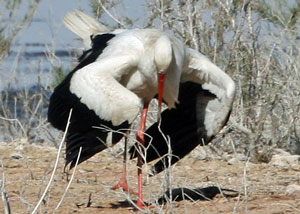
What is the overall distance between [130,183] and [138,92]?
33.3 inches

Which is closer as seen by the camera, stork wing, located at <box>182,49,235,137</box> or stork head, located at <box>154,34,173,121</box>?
stork head, located at <box>154,34,173,121</box>

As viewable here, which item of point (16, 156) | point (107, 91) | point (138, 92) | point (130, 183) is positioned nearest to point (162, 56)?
point (138, 92)

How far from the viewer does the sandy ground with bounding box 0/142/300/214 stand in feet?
21.3

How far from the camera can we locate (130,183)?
7707 mm

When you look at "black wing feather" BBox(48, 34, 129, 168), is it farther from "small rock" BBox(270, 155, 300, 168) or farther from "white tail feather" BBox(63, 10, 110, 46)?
"small rock" BBox(270, 155, 300, 168)

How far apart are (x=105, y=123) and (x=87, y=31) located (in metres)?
1.49

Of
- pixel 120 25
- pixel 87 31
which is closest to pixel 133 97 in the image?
pixel 87 31

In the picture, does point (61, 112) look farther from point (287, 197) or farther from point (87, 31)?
point (287, 197)

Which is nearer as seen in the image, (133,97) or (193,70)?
(133,97)

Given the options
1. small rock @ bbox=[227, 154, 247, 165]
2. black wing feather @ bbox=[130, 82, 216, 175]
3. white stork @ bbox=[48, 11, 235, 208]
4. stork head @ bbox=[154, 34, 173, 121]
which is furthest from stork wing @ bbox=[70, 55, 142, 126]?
small rock @ bbox=[227, 154, 247, 165]

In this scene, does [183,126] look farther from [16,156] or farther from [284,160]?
[16,156]

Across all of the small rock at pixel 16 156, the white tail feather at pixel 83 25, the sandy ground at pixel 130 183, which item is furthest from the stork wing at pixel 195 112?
the small rock at pixel 16 156

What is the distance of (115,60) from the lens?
22.4 ft

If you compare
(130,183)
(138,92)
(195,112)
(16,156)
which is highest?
(138,92)
